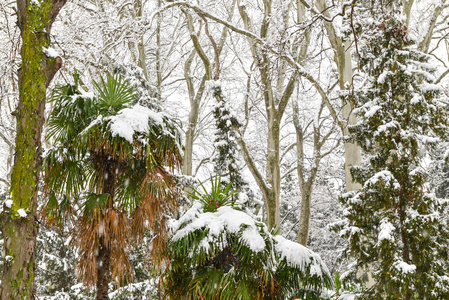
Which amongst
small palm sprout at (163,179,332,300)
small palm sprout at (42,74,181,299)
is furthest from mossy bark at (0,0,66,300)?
small palm sprout at (163,179,332,300)

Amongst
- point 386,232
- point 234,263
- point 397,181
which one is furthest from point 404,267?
point 234,263

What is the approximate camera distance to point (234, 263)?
451 cm

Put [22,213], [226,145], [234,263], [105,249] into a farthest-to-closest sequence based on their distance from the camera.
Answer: [226,145] < [105,249] < [234,263] < [22,213]

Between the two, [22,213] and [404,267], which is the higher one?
[22,213]

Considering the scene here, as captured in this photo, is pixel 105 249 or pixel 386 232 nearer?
pixel 105 249

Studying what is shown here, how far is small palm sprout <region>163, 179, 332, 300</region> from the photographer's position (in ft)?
13.8

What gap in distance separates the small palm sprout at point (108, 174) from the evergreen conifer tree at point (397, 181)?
262 cm

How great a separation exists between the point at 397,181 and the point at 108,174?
372 cm

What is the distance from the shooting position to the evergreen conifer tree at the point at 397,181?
5.00 meters

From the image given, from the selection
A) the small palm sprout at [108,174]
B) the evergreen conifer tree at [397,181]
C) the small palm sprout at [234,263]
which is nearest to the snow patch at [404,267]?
the evergreen conifer tree at [397,181]

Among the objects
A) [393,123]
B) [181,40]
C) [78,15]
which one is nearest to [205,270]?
[393,123]

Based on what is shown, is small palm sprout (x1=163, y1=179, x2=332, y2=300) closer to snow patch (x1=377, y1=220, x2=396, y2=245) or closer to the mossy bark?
snow patch (x1=377, y1=220, x2=396, y2=245)

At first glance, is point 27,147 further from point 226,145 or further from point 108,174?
point 226,145

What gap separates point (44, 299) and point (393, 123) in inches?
406
